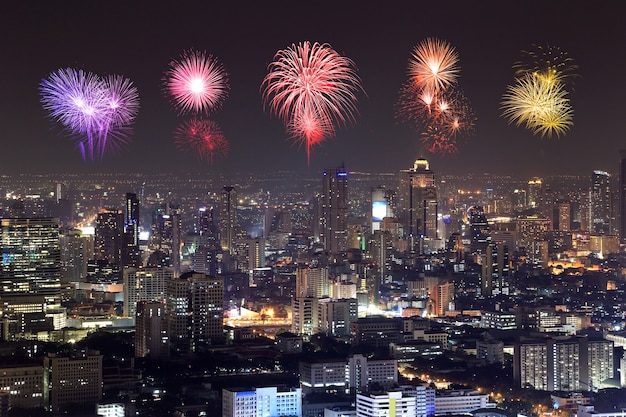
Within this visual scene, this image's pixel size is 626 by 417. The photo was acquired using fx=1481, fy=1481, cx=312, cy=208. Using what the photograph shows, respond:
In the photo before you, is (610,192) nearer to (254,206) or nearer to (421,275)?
(421,275)

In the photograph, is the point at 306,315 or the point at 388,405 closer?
the point at 388,405

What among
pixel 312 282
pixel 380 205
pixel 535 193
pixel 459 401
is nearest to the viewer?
pixel 459 401

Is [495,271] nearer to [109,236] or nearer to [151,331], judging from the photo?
[109,236]

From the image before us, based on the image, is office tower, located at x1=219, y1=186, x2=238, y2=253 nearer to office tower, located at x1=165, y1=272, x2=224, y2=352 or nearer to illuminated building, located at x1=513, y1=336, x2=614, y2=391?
office tower, located at x1=165, y1=272, x2=224, y2=352

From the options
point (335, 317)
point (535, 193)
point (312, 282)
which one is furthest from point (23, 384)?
point (535, 193)

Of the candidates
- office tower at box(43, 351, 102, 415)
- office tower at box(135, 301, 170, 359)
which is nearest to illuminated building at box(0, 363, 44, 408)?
office tower at box(43, 351, 102, 415)

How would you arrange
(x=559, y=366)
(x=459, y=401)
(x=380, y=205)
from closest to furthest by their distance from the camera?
(x=459, y=401) < (x=559, y=366) < (x=380, y=205)
